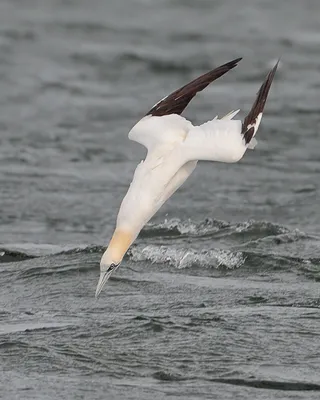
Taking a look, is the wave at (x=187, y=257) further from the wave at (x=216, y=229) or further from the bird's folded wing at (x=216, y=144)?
the bird's folded wing at (x=216, y=144)

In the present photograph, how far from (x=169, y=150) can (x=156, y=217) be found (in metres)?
4.19

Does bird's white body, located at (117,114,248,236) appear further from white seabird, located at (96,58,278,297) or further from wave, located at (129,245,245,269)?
wave, located at (129,245,245,269)

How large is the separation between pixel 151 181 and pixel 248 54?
13.6 m

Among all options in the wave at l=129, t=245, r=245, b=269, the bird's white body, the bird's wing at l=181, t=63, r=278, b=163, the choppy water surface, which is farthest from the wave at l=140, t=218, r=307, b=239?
the bird's wing at l=181, t=63, r=278, b=163

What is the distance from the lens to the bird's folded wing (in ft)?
26.6

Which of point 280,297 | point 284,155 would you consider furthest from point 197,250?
point 284,155

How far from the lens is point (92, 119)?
56.9 feet

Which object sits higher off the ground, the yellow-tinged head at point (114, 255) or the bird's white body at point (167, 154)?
the bird's white body at point (167, 154)

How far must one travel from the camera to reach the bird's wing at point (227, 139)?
8.12 m

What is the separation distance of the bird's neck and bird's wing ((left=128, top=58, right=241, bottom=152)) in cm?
76

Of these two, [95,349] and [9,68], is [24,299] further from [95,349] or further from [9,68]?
[9,68]

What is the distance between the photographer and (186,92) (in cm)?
841

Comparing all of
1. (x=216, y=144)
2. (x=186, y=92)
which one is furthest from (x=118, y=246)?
(x=186, y=92)

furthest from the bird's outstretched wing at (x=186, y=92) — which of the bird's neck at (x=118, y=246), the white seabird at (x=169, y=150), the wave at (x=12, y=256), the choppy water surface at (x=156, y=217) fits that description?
the wave at (x=12, y=256)
